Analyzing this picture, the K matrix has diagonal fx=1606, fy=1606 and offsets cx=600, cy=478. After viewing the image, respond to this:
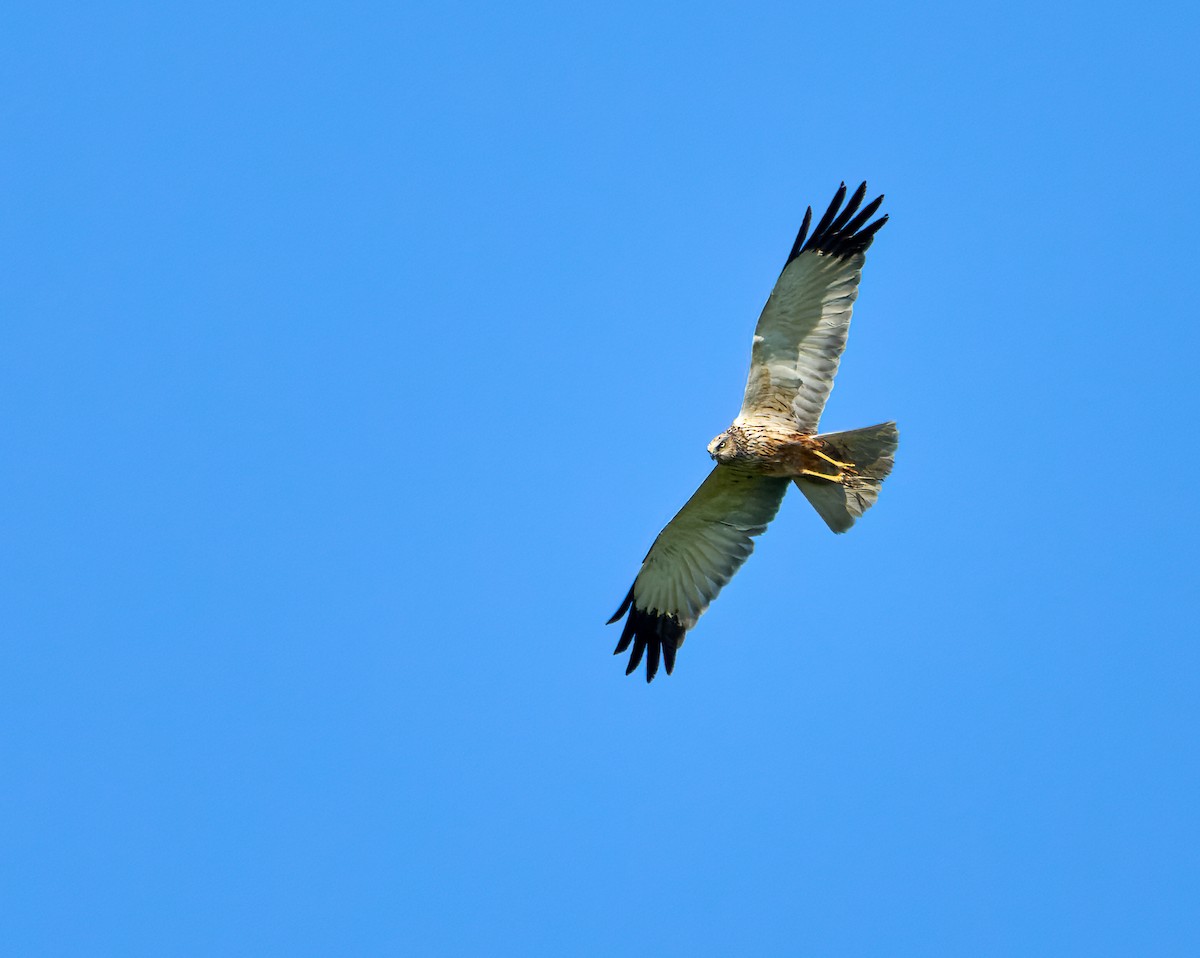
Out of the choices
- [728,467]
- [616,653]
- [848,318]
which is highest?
[848,318]

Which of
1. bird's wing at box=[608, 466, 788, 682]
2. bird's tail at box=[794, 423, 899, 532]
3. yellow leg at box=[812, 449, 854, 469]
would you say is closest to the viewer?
bird's tail at box=[794, 423, 899, 532]

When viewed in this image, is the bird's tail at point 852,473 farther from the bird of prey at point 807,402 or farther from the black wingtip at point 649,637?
the black wingtip at point 649,637

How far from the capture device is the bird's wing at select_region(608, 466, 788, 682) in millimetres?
13352

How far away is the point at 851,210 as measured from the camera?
12875mm

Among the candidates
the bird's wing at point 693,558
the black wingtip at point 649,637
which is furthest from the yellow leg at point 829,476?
the black wingtip at point 649,637

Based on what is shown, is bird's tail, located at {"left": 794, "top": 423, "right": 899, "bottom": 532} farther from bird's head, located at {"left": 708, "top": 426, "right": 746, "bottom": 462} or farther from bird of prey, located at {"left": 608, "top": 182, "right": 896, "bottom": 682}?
bird's head, located at {"left": 708, "top": 426, "right": 746, "bottom": 462}

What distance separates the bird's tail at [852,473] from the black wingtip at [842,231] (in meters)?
1.46

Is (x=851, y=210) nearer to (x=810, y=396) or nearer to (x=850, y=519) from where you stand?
(x=810, y=396)

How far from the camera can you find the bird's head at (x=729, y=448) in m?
12.8

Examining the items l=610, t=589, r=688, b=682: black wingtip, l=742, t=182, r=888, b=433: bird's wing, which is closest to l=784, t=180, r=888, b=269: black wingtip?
l=742, t=182, r=888, b=433: bird's wing

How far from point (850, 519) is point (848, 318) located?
63.3 inches

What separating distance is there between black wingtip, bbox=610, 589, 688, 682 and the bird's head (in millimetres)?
1766

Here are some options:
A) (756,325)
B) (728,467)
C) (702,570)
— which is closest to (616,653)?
(702,570)

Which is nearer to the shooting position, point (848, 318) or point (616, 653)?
point (848, 318)
